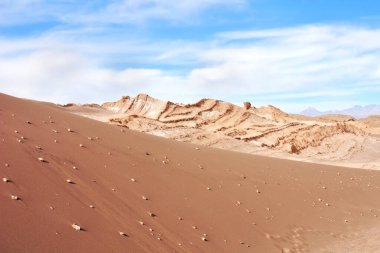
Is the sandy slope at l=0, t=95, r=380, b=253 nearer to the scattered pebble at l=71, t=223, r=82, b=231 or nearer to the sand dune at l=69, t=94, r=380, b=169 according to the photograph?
the scattered pebble at l=71, t=223, r=82, b=231

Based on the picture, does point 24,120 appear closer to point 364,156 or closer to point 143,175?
point 143,175

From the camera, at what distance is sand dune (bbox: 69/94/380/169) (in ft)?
99.9

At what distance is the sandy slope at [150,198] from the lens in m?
7.06

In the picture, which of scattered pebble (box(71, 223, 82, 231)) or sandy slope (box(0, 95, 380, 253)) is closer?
scattered pebble (box(71, 223, 82, 231))

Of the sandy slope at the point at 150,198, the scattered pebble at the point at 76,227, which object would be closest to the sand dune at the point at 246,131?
the sandy slope at the point at 150,198

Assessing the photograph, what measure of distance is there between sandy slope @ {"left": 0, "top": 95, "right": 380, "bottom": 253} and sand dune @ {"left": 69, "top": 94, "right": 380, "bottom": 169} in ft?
46.1

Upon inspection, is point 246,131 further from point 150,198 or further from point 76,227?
point 76,227

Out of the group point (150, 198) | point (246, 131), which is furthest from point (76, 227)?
point (246, 131)

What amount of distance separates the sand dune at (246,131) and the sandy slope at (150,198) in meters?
14.1

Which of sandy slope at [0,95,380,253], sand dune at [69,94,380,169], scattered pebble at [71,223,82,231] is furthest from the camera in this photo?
sand dune at [69,94,380,169]

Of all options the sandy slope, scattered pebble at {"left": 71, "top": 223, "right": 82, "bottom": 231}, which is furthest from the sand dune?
scattered pebble at {"left": 71, "top": 223, "right": 82, "bottom": 231}

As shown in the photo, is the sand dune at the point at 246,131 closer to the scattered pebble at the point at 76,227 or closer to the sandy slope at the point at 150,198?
the sandy slope at the point at 150,198

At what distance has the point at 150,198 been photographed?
9.61 metres

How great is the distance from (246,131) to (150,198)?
25491mm
